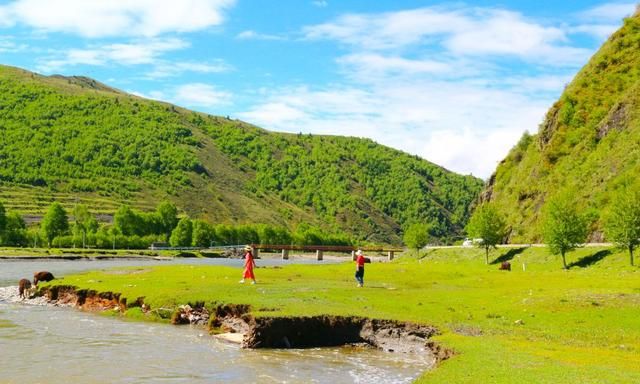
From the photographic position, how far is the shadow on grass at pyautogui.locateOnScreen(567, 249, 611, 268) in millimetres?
92537

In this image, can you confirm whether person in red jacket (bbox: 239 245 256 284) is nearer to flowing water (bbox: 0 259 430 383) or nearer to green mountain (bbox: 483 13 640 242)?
flowing water (bbox: 0 259 430 383)

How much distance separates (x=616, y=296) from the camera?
43.1m

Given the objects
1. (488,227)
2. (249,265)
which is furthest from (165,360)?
(488,227)

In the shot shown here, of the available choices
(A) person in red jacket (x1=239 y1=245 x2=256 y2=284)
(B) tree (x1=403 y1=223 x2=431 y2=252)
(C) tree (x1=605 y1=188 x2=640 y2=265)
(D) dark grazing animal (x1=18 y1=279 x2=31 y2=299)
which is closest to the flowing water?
(A) person in red jacket (x1=239 y1=245 x2=256 y2=284)

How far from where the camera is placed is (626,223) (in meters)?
83.2

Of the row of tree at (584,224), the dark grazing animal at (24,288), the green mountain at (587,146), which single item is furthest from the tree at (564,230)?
the dark grazing animal at (24,288)

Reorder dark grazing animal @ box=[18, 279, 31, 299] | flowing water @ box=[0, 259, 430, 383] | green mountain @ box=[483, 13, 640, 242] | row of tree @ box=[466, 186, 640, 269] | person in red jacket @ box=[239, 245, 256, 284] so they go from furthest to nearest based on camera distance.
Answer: green mountain @ box=[483, 13, 640, 242]
row of tree @ box=[466, 186, 640, 269]
dark grazing animal @ box=[18, 279, 31, 299]
person in red jacket @ box=[239, 245, 256, 284]
flowing water @ box=[0, 259, 430, 383]

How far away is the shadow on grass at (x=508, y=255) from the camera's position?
381ft

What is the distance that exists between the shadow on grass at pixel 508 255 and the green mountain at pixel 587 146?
10.1 meters

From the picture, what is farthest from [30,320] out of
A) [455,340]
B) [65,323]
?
[455,340]

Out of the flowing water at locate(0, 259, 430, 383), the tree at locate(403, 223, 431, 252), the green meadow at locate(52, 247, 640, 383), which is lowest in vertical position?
the flowing water at locate(0, 259, 430, 383)

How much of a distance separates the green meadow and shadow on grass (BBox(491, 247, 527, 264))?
166ft

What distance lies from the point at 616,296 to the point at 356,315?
62.3 ft

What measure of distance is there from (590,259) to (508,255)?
2439cm
